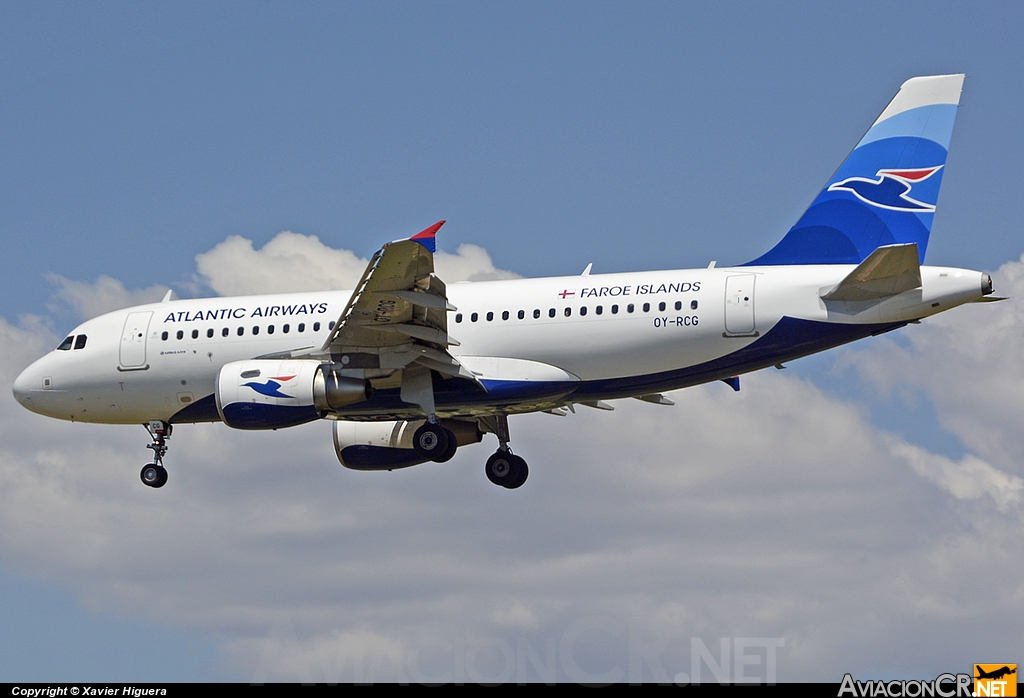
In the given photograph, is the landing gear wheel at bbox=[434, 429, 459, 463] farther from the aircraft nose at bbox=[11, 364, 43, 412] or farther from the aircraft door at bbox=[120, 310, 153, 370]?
the aircraft nose at bbox=[11, 364, 43, 412]

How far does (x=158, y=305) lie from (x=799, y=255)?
15414mm

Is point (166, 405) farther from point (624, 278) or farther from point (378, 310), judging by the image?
point (624, 278)

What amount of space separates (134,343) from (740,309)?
1441cm

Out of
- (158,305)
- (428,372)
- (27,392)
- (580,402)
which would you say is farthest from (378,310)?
Answer: (27,392)

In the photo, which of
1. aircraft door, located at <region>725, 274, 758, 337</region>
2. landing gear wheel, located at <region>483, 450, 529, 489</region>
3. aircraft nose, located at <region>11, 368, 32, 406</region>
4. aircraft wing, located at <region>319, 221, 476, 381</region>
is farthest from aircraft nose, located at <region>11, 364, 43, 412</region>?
aircraft door, located at <region>725, 274, 758, 337</region>

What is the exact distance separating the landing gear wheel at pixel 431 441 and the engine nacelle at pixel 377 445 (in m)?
4.20

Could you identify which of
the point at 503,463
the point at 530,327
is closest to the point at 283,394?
the point at 530,327

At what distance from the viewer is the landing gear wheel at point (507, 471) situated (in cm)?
3903

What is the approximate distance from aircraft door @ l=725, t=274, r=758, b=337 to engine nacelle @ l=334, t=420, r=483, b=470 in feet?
28.4

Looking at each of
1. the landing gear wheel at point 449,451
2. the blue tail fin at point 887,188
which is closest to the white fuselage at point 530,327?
the blue tail fin at point 887,188

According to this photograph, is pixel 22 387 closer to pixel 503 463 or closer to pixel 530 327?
pixel 503 463

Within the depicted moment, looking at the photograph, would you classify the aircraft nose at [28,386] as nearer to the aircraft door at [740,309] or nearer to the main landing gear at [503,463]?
the main landing gear at [503,463]

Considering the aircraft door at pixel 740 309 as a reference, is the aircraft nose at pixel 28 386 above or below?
above

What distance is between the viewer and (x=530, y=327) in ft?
115
